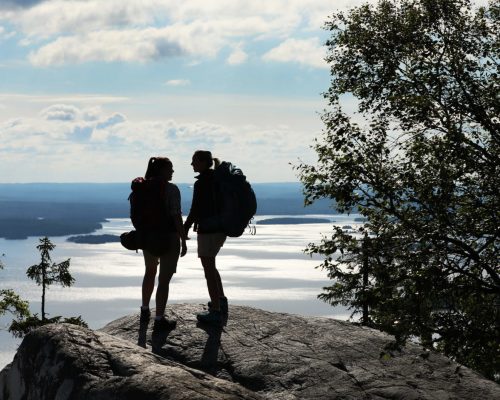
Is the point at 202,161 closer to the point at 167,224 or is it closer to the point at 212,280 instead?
the point at 167,224

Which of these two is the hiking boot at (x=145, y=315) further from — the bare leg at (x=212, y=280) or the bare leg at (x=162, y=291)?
the bare leg at (x=212, y=280)

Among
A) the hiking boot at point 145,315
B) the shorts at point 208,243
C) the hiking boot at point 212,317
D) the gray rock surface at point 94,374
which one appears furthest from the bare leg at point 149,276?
the gray rock surface at point 94,374

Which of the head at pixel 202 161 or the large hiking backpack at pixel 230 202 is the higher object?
the head at pixel 202 161

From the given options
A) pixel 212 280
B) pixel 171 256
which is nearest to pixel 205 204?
pixel 171 256

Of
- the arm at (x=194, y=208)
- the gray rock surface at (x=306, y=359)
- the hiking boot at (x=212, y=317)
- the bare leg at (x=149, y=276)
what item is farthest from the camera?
the hiking boot at (x=212, y=317)

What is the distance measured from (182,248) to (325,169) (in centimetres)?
826

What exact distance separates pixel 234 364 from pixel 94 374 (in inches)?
155

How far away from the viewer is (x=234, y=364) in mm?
10375

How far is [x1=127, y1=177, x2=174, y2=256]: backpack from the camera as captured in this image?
10.9 meters

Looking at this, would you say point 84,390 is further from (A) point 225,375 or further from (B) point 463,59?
(B) point 463,59

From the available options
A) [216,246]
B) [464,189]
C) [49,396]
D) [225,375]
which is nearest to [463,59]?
[464,189]

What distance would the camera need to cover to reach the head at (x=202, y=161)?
1109 centimetres

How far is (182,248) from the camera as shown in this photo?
11.0 m

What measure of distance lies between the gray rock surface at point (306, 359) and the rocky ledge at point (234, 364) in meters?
0.01
